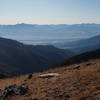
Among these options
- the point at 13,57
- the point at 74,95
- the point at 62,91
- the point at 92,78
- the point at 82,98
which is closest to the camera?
the point at 82,98

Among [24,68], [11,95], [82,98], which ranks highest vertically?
[24,68]

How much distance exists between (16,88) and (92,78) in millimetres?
6285

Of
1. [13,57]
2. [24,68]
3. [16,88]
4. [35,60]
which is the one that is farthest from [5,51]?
[16,88]

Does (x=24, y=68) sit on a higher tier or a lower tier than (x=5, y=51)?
lower

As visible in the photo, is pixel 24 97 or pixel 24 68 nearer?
pixel 24 97

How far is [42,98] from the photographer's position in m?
13.9

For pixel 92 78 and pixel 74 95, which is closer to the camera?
pixel 74 95

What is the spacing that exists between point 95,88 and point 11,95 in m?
6.23

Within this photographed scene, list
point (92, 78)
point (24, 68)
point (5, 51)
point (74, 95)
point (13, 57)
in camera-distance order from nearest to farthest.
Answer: point (74, 95) → point (92, 78) → point (24, 68) → point (13, 57) → point (5, 51)

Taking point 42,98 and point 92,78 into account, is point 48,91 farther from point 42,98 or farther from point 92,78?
point 92,78

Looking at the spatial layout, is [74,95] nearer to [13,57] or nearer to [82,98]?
[82,98]

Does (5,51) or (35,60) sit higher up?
(5,51)

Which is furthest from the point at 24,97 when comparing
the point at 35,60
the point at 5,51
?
the point at 5,51

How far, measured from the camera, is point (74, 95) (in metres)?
13.3
